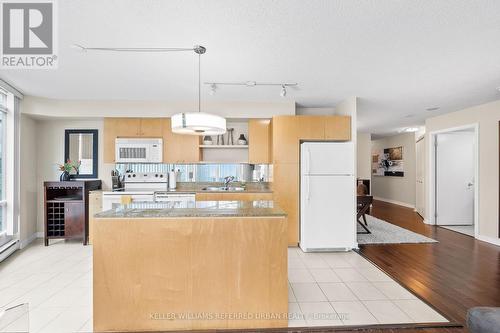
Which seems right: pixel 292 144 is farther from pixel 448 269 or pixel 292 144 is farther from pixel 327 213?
pixel 448 269

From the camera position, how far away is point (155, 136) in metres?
4.51

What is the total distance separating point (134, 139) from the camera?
14.6 ft

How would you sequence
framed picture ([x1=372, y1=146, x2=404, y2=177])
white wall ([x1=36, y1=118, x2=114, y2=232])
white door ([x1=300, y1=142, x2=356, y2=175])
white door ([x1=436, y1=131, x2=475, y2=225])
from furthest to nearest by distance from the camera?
framed picture ([x1=372, y1=146, x2=404, y2=177]) → white door ([x1=436, y1=131, x2=475, y2=225]) → white wall ([x1=36, y1=118, x2=114, y2=232]) → white door ([x1=300, y1=142, x2=356, y2=175])

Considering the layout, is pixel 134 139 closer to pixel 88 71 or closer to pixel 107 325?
pixel 88 71

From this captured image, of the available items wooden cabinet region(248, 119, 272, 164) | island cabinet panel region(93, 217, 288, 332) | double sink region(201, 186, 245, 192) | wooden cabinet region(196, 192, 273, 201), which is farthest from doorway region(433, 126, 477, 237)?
island cabinet panel region(93, 217, 288, 332)

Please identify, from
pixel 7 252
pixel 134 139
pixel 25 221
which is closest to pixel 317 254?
pixel 134 139

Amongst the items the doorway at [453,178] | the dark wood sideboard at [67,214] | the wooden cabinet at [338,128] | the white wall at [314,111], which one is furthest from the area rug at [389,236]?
the dark wood sideboard at [67,214]

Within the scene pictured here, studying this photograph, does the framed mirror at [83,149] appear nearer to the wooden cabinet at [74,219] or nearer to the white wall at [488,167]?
the wooden cabinet at [74,219]

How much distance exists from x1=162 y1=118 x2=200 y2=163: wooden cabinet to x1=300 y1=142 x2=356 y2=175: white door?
1.93m

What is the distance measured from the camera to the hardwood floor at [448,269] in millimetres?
2516

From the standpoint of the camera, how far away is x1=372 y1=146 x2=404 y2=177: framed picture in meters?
8.42

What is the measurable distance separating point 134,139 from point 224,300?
338 cm

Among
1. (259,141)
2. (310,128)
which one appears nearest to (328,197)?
(310,128)

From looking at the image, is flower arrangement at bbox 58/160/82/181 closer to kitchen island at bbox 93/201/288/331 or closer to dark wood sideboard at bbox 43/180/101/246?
dark wood sideboard at bbox 43/180/101/246
